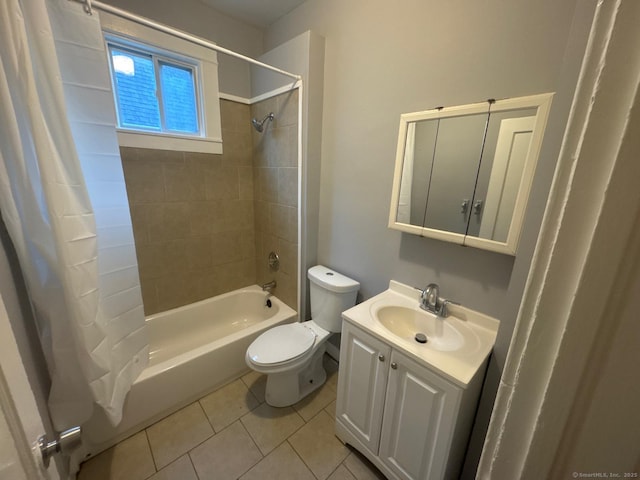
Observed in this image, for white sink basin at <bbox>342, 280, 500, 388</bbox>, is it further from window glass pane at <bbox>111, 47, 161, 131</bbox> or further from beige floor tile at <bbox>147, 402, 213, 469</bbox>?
window glass pane at <bbox>111, 47, 161, 131</bbox>

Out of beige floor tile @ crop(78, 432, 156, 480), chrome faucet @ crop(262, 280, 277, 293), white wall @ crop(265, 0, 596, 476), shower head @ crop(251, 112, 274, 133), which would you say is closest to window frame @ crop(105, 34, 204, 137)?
shower head @ crop(251, 112, 274, 133)

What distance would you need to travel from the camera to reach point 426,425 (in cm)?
105

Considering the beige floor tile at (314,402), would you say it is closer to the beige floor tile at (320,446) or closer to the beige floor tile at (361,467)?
the beige floor tile at (320,446)

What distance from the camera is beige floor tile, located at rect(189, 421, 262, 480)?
131 cm

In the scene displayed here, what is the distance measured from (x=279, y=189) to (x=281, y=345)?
1.17 meters

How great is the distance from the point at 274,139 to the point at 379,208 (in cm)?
104

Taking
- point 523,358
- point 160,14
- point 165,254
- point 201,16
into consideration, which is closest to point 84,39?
point 160,14

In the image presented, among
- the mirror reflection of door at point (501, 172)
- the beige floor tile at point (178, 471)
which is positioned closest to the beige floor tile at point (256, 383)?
the beige floor tile at point (178, 471)

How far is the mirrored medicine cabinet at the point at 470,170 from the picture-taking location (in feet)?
3.30

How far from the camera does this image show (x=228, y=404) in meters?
1.69

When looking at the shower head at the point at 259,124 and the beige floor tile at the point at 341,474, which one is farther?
the shower head at the point at 259,124

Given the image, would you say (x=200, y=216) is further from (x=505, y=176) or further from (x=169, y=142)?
(x=505, y=176)

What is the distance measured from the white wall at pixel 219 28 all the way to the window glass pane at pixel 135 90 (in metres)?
0.27

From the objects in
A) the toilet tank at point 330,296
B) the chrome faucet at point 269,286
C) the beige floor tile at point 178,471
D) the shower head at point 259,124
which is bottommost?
the beige floor tile at point 178,471
